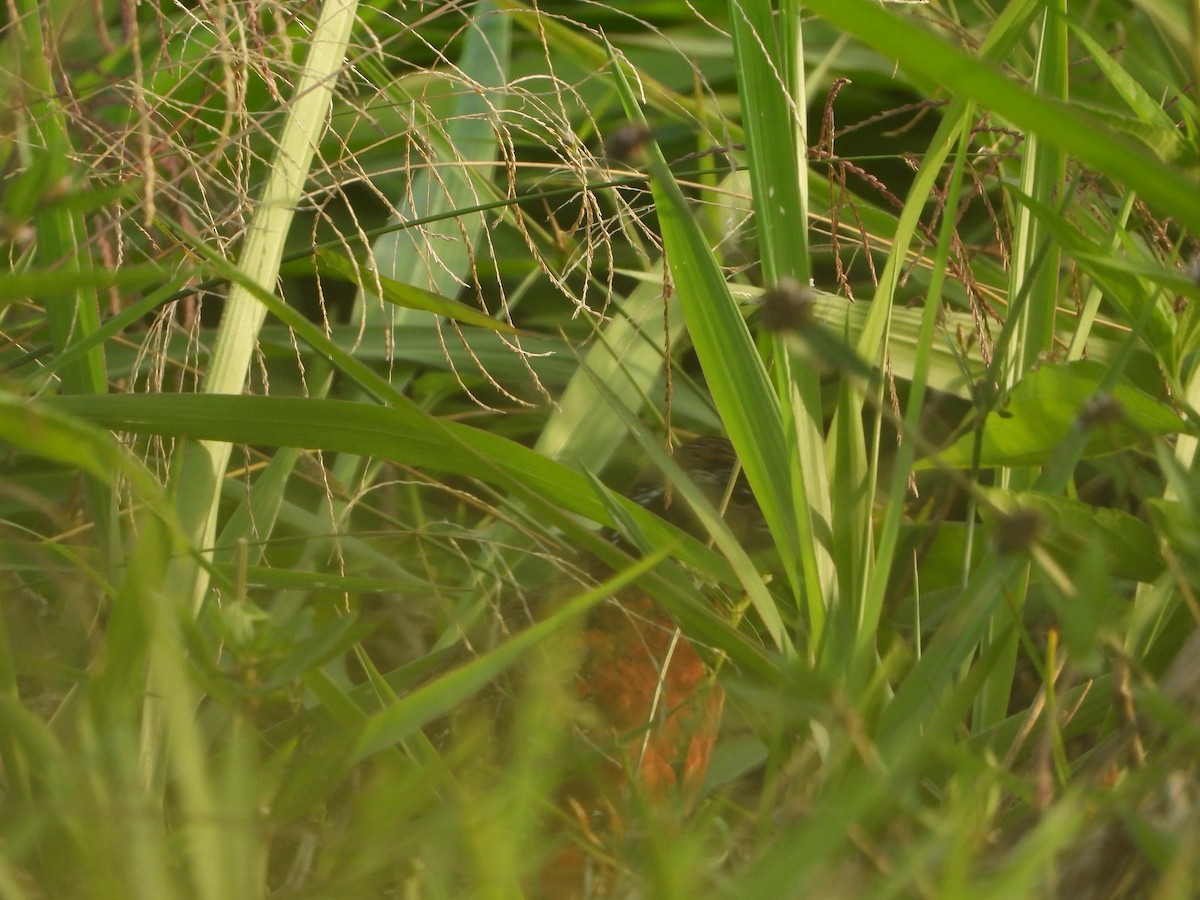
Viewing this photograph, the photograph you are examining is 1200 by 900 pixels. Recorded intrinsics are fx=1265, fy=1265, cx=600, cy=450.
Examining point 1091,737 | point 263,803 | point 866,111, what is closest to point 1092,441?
point 1091,737

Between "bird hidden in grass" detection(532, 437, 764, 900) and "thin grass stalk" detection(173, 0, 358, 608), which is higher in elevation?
"thin grass stalk" detection(173, 0, 358, 608)

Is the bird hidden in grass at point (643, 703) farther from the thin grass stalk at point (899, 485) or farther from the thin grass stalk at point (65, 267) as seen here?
the thin grass stalk at point (65, 267)

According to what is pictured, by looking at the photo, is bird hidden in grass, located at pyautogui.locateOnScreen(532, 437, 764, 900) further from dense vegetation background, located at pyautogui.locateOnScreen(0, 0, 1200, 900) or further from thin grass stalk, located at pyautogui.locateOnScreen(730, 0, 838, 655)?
thin grass stalk, located at pyautogui.locateOnScreen(730, 0, 838, 655)

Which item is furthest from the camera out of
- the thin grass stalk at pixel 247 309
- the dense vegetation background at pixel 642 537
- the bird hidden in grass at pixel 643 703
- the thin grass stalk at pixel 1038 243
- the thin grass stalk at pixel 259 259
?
the thin grass stalk at pixel 1038 243

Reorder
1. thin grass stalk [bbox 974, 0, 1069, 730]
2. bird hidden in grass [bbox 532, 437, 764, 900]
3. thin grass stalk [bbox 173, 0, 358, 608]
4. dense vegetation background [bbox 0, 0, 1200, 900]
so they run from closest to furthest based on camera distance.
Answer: dense vegetation background [bbox 0, 0, 1200, 900]
bird hidden in grass [bbox 532, 437, 764, 900]
thin grass stalk [bbox 173, 0, 358, 608]
thin grass stalk [bbox 974, 0, 1069, 730]

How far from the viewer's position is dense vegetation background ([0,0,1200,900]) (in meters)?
0.63

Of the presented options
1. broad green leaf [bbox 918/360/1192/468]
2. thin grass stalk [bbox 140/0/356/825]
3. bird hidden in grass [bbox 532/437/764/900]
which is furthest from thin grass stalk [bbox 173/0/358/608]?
broad green leaf [bbox 918/360/1192/468]

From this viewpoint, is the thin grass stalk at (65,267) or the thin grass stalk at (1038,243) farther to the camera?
the thin grass stalk at (1038,243)

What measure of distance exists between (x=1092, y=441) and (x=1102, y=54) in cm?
43

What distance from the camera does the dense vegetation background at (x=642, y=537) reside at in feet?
2.06

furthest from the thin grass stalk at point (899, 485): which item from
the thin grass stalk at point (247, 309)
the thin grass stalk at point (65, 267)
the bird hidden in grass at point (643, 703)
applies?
the thin grass stalk at point (65, 267)

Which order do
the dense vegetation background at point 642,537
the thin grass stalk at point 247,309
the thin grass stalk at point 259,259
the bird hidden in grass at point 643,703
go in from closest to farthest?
the dense vegetation background at point 642,537, the bird hidden in grass at point 643,703, the thin grass stalk at point 247,309, the thin grass stalk at point 259,259

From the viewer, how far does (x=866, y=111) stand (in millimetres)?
2768

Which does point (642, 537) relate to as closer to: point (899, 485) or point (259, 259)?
point (899, 485)
